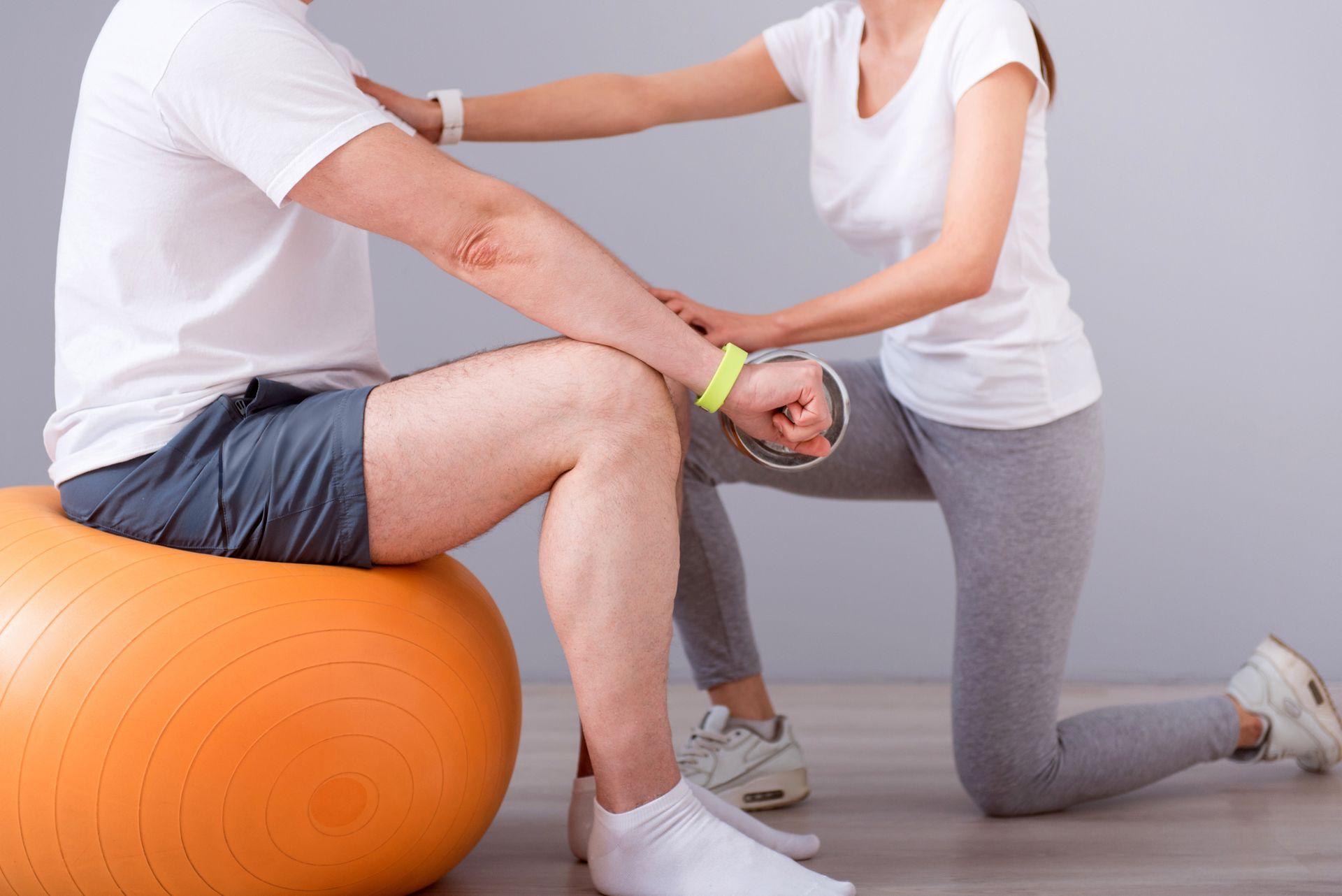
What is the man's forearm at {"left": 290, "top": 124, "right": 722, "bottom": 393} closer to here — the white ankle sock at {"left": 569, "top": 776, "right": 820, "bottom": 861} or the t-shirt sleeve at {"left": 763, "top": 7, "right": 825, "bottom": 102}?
the white ankle sock at {"left": 569, "top": 776, "right": 820, "bottom": 861}

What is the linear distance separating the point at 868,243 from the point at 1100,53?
107cm

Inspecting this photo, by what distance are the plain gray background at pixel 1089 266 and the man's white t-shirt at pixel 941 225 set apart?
0.87 metres

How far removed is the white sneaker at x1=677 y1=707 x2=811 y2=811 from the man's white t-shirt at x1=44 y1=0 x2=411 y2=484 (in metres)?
0.77

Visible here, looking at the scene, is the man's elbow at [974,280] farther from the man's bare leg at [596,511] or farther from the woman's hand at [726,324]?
the man's bare leg at [596,511]

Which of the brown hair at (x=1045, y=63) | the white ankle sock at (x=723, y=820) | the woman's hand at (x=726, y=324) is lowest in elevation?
the white ankle sock at (x=723, y=820)

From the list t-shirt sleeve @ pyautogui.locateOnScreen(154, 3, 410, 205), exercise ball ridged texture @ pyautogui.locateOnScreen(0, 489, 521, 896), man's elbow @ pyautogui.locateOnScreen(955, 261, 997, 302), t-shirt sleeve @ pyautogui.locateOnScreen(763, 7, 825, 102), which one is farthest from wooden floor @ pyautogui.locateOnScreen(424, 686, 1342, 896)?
t-shirt sleeve @ pyautogui.locateOnScreen(763, 7, 825, 102)

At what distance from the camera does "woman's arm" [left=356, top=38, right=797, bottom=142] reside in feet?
6.05

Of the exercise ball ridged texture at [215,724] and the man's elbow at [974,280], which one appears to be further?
the man's elbow at [974,280]

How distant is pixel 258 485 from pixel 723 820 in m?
0.66

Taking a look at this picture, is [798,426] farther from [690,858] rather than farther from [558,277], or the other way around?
[690,858]

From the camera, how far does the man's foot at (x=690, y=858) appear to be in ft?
4.23

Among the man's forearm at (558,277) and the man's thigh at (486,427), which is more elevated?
the man's forearm at (558,277)

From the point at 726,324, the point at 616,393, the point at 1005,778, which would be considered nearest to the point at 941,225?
the point at 726,324

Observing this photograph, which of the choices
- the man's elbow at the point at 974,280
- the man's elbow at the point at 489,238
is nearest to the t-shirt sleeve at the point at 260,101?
the man's elbow at the point at 489,238
